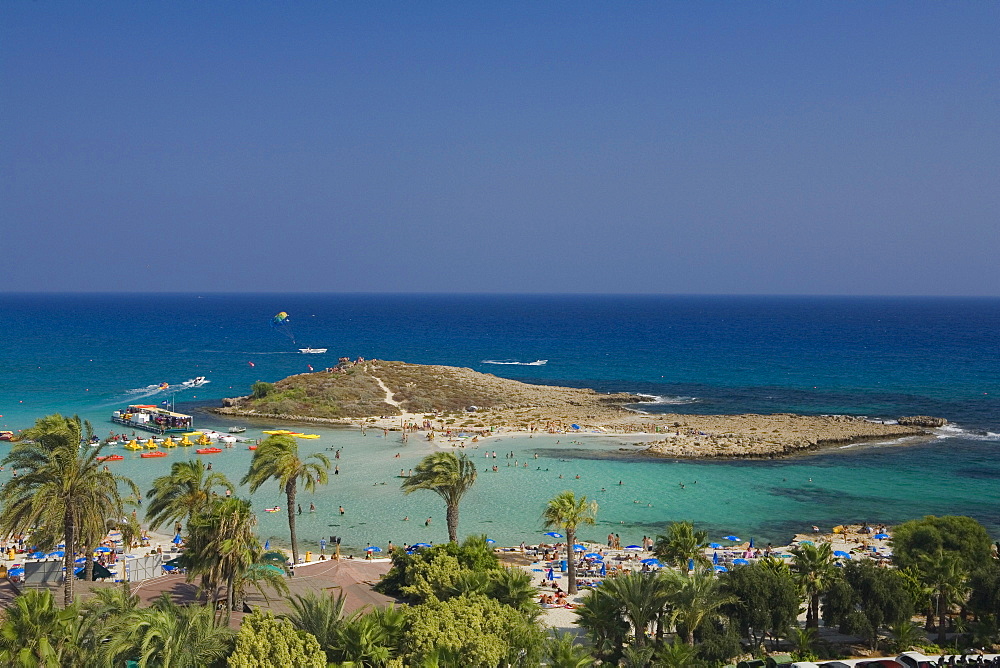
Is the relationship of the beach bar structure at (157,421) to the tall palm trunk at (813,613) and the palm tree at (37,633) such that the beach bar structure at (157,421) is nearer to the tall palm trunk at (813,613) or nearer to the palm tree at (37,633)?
the palm tree at (37,633)

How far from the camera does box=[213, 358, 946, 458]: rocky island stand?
68.6m

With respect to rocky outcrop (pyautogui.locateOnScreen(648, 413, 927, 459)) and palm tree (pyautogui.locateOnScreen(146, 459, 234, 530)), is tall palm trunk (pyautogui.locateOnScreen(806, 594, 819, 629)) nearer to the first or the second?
palm tree (pyautogui.locateOnScreen(146, 459, 234, 530))

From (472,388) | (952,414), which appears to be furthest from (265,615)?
(952,414)

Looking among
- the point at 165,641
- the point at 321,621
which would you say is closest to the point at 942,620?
the point at 321,621

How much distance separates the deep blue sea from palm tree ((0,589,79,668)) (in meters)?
23.7

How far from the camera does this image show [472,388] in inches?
3533

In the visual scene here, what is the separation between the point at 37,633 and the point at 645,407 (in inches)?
2971

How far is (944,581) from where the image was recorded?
27109mm

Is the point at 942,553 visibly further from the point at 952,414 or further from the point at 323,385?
the point at 323,385

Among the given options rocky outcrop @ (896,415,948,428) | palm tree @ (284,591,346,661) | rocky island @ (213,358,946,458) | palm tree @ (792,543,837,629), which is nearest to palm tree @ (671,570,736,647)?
palm tree @ (792,543,837,629)

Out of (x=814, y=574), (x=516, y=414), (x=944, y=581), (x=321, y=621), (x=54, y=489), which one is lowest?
(x=516, y=414)

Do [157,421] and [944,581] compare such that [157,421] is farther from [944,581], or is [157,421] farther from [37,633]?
[944,581]

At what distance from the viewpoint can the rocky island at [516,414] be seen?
68.6 m

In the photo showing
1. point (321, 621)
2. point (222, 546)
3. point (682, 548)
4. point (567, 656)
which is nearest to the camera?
point (567, 656)
